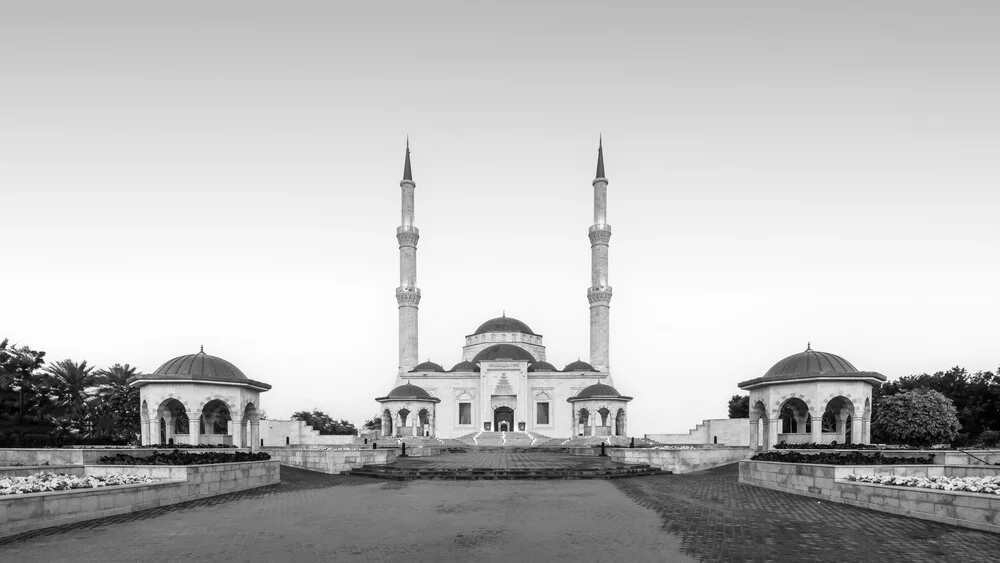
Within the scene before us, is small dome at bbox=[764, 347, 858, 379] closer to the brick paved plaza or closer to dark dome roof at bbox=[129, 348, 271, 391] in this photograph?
the brick paved plaza

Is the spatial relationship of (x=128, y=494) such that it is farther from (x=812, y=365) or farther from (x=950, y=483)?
(x=812, y=365)

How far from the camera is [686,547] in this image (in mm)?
8781

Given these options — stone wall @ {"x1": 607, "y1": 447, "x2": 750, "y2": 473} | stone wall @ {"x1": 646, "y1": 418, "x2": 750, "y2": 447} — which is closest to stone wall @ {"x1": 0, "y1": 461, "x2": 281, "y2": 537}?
stone wall @ {"x1": 607, "y1": 447, "x2": 750, "y2": 473}

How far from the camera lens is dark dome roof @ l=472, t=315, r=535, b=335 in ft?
213

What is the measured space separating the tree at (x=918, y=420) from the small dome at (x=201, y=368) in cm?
3311

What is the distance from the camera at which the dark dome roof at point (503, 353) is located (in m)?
58.1

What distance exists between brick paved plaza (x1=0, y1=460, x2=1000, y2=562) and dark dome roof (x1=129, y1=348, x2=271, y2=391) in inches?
404

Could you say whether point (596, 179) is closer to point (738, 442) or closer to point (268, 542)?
point (738, 442)

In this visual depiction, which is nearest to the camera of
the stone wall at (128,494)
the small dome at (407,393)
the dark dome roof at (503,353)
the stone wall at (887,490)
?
the stone wall at (128,494)

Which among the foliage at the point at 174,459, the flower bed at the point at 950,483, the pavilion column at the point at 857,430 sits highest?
the flower bed at the point at 950,483

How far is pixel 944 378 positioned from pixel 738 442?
18.4 meters

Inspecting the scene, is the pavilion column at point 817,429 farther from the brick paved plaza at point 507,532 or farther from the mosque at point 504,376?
the mosque at point 504,376

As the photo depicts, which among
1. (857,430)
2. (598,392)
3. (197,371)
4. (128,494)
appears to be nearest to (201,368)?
(197,371)

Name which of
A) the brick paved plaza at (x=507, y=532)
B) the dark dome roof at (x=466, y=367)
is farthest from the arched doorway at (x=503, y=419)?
the brick paved plaza at (x=507, y=532)
